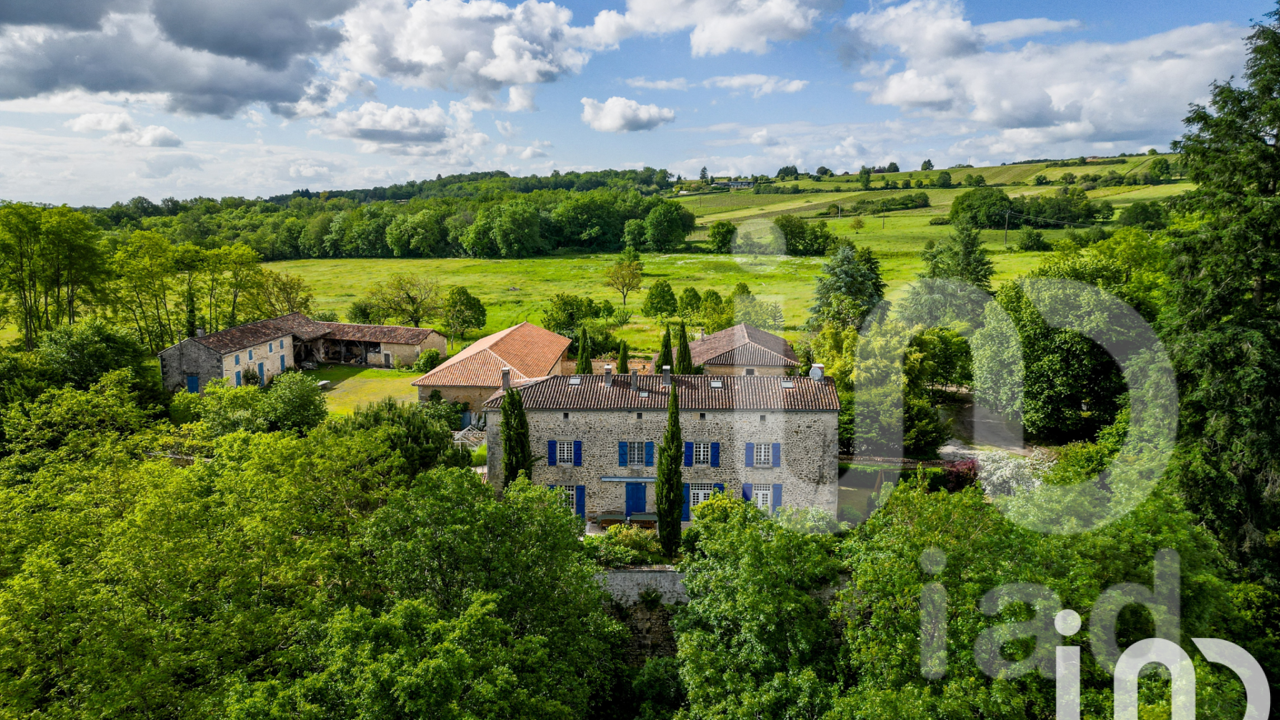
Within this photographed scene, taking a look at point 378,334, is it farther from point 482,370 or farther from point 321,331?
point 482,370

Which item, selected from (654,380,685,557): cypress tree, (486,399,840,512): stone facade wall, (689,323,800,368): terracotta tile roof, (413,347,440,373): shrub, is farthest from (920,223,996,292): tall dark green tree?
(413,347,440,373): shrub

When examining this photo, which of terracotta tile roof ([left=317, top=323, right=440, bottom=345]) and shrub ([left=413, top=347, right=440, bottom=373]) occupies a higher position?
terracotta tile roof ([left=317, top=323, right=440, bottom=345])

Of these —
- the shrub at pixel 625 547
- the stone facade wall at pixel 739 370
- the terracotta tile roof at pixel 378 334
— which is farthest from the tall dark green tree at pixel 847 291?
the terracotta tile roof at pixel 378 334

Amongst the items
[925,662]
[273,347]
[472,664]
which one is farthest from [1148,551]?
[273,347]

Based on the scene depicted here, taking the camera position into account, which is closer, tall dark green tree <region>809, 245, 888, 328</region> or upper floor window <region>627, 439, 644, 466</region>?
upper floor window <region>627, 439, 644, 466</region>

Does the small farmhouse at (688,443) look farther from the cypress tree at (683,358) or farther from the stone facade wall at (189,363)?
the stone facade wall at (189,363)

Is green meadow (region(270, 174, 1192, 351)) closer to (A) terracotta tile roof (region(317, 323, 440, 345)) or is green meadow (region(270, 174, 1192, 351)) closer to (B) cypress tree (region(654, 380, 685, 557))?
(A) terracotta tile roof (region(317, 323, 440, 345))

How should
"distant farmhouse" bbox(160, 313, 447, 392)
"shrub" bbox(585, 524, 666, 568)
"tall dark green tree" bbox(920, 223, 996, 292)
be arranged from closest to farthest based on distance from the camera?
1. "shrub" bbox(585, 524, 666, 568)
2. "distant farmhouse" bbox(160, 313, 447, 392)
3. "tall dark green tree" bbox(920, 223, 996, 292)
